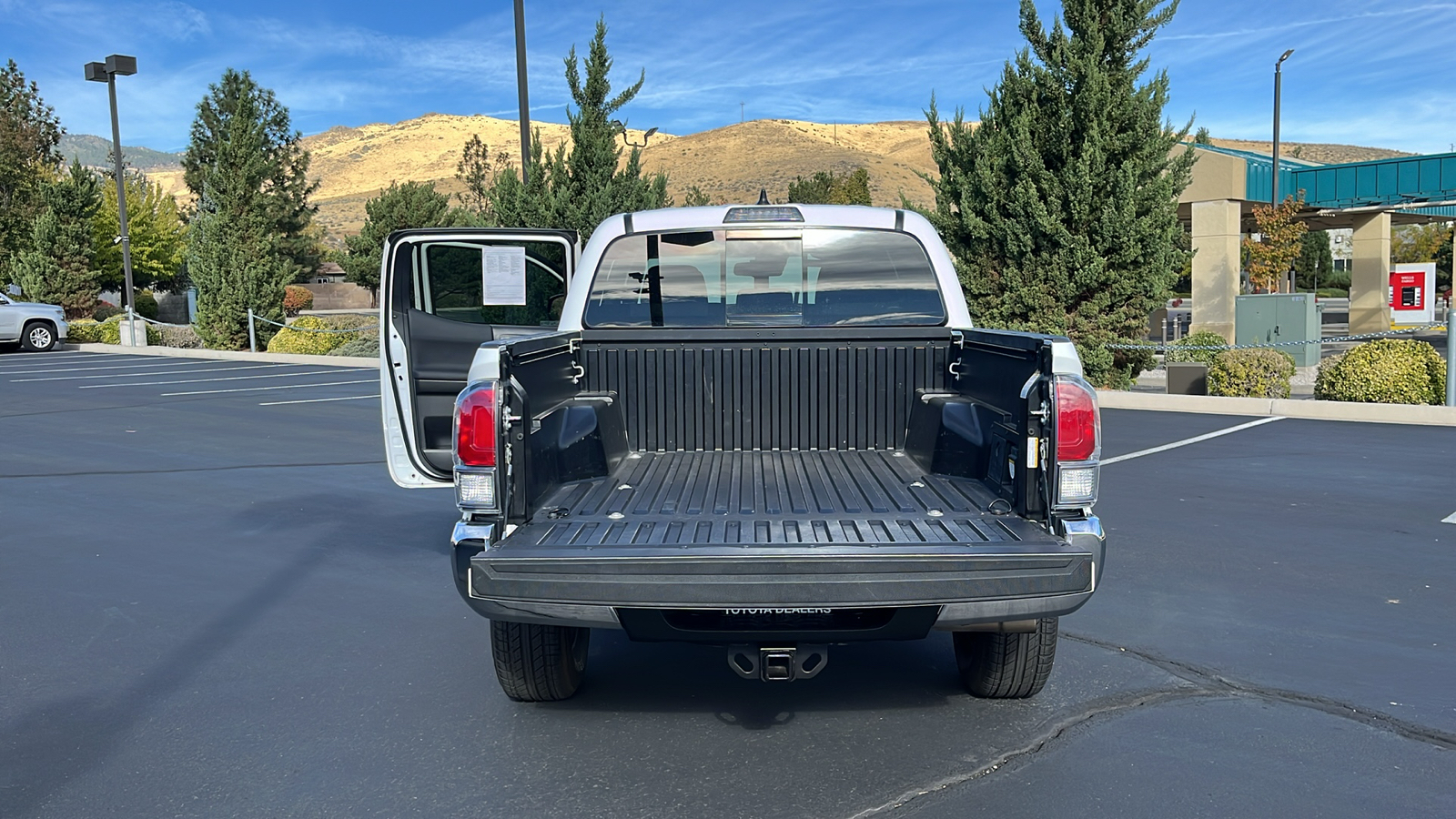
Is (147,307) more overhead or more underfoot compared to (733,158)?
more underfoot

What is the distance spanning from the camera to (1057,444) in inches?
151

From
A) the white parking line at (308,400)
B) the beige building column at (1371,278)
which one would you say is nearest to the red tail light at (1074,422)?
the white parking line at (308,400)

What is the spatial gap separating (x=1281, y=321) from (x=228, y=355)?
72.6 ft

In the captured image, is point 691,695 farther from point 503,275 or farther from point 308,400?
point 308,400

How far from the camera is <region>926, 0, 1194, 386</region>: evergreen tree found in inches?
617

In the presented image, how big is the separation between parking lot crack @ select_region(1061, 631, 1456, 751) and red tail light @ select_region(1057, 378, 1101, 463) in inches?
54.0

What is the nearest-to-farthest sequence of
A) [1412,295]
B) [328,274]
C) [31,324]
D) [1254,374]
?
1. [1254,374]
2. [31,324]
3. [1412,295]
4. [328,274]

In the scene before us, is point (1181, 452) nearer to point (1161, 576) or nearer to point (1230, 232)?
point (1161, 576)

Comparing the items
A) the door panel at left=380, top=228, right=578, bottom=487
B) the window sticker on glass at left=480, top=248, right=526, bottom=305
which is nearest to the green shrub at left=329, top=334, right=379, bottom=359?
the door panel at left=380, top=228, right=578, bottom=487

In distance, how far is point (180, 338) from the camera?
3192 centimetres

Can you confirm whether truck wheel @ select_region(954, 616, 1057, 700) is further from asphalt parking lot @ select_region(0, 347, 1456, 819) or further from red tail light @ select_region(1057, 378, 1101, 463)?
red tail light @ select_region(1057, 378, 1101, 463)

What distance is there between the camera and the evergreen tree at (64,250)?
34.9 meters

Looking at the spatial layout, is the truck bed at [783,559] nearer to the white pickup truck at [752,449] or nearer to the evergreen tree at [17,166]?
the white pickup truck at [752,449]

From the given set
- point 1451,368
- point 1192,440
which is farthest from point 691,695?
point 1451,368
